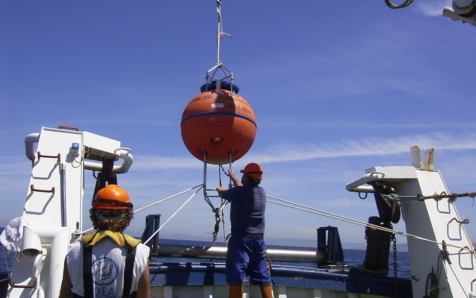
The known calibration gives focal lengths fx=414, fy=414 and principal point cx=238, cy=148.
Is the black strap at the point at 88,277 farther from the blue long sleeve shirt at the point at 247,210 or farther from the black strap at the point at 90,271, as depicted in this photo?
the blue long sleeve shirt at the point at 247,210

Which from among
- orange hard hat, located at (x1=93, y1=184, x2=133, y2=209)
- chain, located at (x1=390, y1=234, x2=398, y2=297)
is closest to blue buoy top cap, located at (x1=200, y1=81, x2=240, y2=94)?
chain, located at (x1=390, y1=234, x2=398, y2=297)

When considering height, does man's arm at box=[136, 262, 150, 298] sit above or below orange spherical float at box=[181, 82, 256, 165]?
below

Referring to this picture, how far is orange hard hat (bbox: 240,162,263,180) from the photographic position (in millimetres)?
4463

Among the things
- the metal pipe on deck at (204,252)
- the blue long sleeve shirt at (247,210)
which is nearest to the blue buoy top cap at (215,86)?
the blue long sleeve shirt at (247,210)

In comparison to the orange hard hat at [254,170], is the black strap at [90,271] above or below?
below

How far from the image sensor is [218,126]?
494 centimetres

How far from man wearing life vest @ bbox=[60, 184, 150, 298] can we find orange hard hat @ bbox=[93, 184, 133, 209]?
0.27 ft

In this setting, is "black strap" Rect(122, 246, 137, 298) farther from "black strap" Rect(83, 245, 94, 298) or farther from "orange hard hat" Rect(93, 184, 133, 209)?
"orange hard hat" Rect(93, 184, 133, 209)

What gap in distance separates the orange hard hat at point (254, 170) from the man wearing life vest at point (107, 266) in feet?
7.20

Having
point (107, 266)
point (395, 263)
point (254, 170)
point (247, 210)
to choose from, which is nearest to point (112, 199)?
point (107, 266)

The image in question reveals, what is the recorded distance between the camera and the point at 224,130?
4.97 meters

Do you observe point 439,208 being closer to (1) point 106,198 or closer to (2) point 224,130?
(2) point 224,130

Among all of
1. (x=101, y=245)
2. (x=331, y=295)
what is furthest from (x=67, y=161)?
(x=331, y=295)

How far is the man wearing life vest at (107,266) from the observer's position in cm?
230
